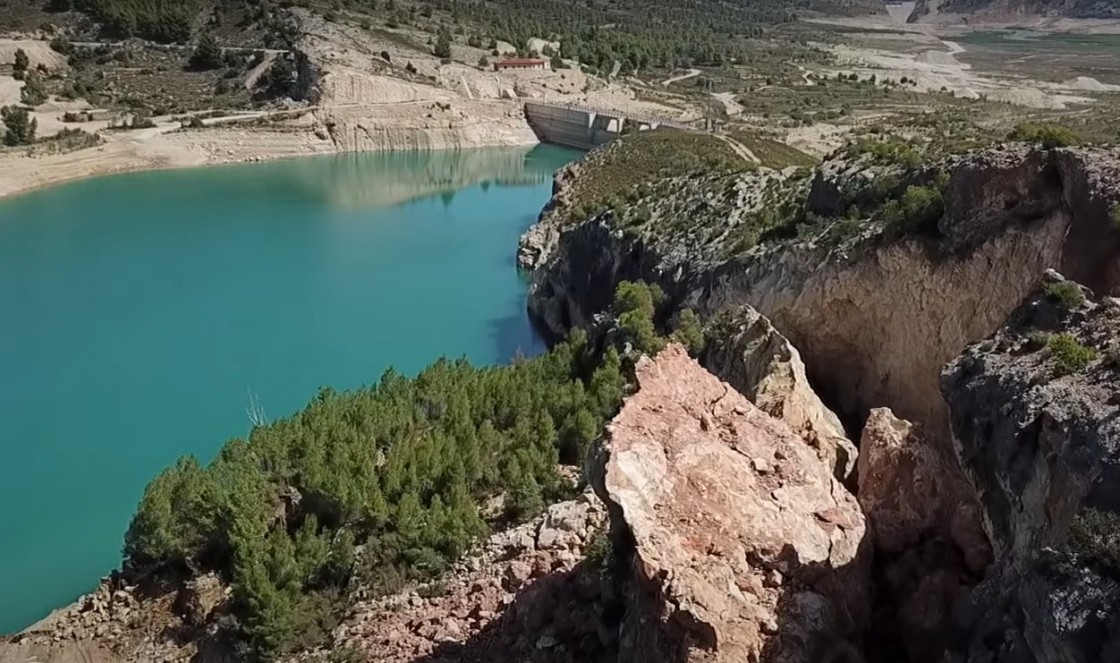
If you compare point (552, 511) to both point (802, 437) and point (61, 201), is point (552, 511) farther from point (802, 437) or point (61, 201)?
point (61, 201)

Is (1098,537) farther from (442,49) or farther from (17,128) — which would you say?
(442,49)

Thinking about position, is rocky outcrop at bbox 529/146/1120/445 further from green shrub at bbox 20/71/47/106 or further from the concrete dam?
green shrub at bbox 20/71/47/106

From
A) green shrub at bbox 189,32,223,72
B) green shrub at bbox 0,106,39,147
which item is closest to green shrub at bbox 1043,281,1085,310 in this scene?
green shrub at bbox 0,106,39,147

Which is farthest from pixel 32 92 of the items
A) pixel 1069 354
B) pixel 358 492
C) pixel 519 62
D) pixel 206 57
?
pixel 1069 354

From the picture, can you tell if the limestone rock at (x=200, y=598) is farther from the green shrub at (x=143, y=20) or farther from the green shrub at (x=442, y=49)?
the green shrub at (x=143, y=20)

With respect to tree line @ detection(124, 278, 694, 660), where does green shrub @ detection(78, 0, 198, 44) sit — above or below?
above

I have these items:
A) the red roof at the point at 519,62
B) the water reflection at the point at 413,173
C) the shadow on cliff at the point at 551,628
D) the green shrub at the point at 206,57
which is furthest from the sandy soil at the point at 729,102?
the shadow on cliff at the point at 551,628
